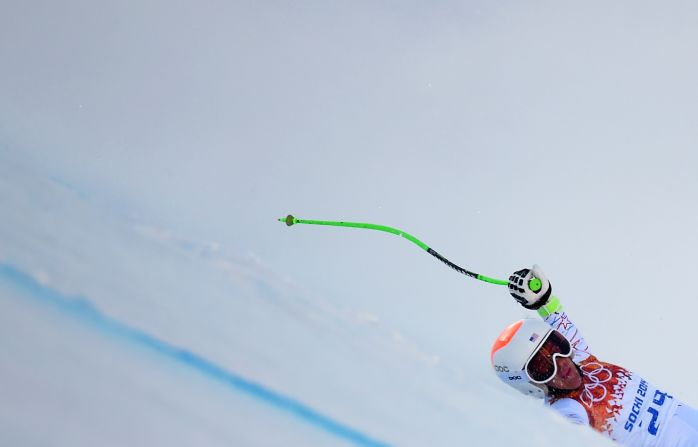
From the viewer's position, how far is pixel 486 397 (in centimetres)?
704

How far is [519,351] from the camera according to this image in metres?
4.92

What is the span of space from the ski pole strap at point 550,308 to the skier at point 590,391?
240 millimetres

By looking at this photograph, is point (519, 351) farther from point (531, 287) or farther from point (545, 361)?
point (531, 287)

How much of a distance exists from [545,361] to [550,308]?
537 millimetres

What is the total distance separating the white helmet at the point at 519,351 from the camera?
4914 millimetres

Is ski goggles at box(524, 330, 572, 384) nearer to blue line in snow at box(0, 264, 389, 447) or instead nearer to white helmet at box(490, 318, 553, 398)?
white helmet at box(490, 318, 553, 398)

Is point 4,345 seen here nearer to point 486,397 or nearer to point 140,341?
point 140,341

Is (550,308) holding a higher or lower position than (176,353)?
higher

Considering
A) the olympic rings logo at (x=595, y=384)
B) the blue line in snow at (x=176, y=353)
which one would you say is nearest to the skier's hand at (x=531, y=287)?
the olympic rings logo at (x=595, y=384)

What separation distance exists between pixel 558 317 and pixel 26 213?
4.62 metres

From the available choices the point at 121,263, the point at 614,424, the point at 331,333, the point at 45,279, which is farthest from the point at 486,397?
the point at 45,279

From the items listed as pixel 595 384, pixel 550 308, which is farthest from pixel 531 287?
pixel 595 384

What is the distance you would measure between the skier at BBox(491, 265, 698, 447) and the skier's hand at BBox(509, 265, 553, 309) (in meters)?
0.18

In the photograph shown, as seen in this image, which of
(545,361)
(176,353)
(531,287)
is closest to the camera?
(545,361)
